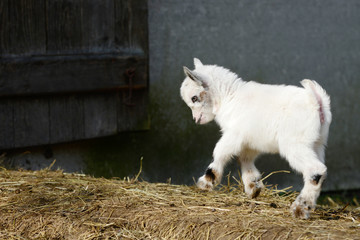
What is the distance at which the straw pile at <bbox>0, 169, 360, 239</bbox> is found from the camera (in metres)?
3.91

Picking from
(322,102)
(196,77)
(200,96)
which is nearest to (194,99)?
(200,96)

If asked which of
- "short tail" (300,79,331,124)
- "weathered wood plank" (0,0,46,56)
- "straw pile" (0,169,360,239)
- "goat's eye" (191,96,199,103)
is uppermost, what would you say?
"weathered wood plank" (0,0,46,56)

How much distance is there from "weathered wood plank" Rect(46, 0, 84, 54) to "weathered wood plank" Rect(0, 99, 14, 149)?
0.71m

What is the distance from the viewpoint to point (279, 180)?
7.84 meters

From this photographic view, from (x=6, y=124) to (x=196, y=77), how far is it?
217 centimetres

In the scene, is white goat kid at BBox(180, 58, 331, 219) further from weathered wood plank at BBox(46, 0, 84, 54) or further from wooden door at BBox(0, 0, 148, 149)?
weathered wood plank at BBox(46, 0, 84, 54)

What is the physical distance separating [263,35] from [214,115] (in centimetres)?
247

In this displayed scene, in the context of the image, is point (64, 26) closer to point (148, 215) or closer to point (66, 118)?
point (66, 118)

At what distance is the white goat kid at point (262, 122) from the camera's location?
448 cm

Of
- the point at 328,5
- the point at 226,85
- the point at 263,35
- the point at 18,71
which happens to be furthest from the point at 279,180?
the point at 18,71

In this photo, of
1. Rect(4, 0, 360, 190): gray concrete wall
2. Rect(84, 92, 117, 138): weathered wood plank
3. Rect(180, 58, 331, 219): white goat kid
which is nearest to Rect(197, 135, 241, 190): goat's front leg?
Rect(180, 58, 331, 219): white goat kid

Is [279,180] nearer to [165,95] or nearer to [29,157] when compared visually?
[165,95]

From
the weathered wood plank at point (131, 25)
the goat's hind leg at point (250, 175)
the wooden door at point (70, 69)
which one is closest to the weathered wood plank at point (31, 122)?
the wooden door at point (70, 69)

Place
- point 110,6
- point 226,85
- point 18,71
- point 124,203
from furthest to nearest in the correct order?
point 110,6, point 18,71, point 226,85, point 124,203
